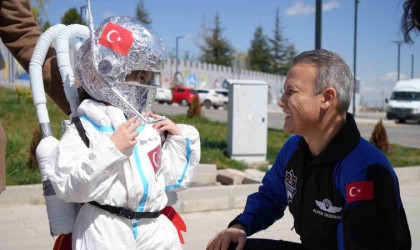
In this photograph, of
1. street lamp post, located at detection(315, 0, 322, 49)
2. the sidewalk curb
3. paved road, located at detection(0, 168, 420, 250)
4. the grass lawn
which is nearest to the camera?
paved road, located at detection(0, 168, 420, 250)

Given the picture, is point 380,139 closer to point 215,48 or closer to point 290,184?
point 290,184

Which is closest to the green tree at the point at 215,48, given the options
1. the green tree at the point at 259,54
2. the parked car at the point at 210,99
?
the green tree at the point at 259,54

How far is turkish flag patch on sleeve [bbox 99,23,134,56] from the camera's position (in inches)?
84.6

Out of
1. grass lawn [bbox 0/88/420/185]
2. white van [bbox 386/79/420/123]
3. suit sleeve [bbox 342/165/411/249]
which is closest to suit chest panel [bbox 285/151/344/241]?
suit sleeve [bbox 342/165/411/249]

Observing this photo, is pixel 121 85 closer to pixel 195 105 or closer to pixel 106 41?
pixel 106 41

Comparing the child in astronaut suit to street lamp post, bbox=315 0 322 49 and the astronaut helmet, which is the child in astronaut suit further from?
street lamp post, bbox=315 0 322 49

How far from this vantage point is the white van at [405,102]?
26797mm

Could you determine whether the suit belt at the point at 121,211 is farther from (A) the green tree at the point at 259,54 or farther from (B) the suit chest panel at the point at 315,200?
(A) the green tree at the point at 259,54

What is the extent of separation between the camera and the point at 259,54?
80.0 meters

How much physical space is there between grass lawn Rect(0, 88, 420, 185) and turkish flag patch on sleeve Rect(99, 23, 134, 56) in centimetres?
430

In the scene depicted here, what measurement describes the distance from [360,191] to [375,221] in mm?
119

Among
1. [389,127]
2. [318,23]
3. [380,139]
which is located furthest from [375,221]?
[389,127]

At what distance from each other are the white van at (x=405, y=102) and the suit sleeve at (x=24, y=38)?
26.8 m

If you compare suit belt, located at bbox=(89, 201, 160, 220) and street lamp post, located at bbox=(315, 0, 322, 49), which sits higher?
street lamp post, located at bbox=(315, 0, 322, 49)
